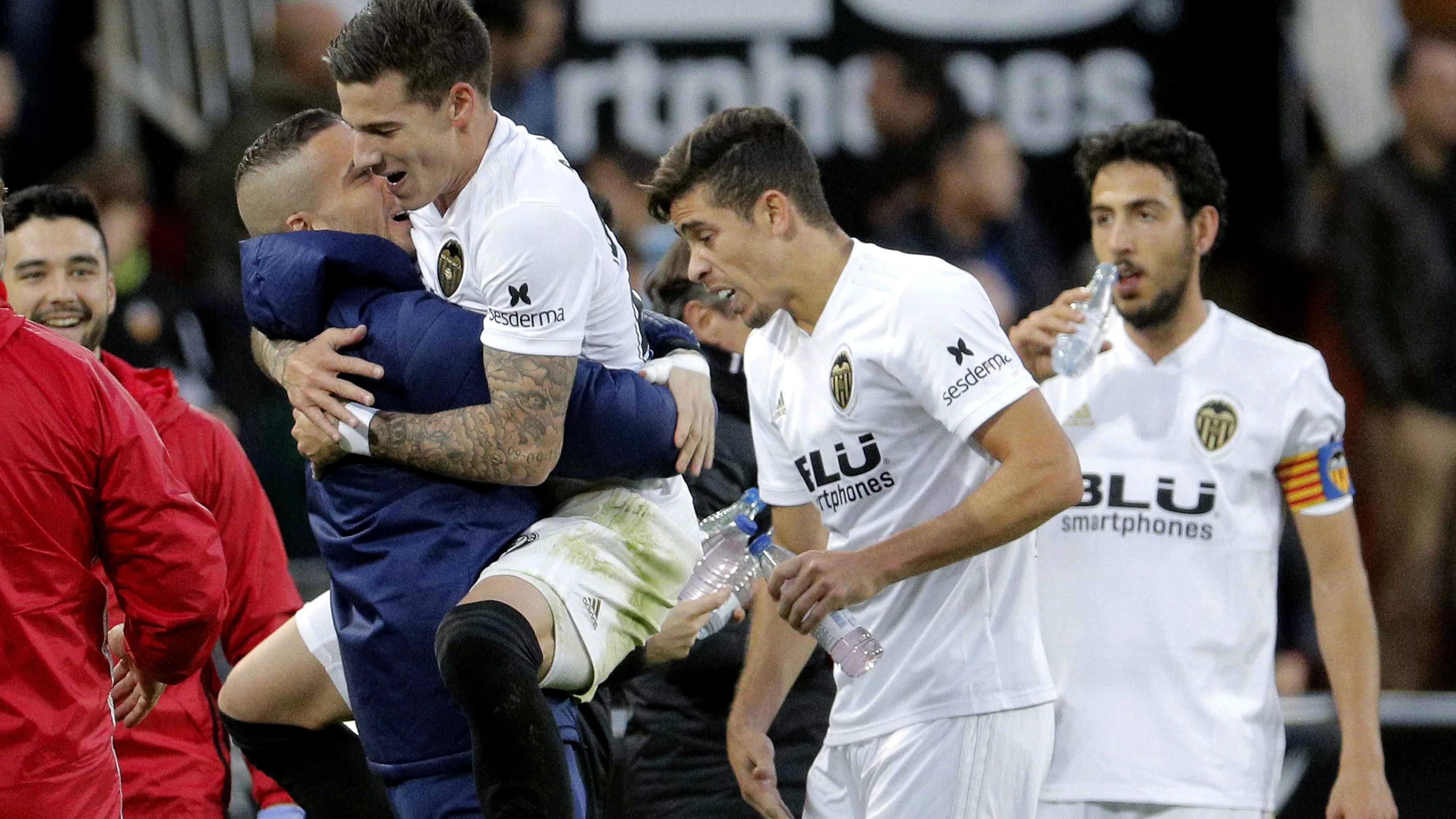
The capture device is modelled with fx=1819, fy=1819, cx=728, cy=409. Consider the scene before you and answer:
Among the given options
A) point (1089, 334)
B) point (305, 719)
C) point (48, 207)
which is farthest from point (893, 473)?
point (48, 207)

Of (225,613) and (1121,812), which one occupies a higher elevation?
(225,613)

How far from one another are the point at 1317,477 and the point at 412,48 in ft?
8.07

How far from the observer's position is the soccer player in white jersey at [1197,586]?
4492mm

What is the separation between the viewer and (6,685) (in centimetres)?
330

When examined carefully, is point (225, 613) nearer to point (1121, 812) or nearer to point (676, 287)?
point (676, 287)

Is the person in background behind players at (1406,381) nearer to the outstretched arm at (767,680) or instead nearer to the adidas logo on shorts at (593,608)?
the outstretched arm at (767,680)

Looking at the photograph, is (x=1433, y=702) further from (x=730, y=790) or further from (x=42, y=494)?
(x=42, y=494)

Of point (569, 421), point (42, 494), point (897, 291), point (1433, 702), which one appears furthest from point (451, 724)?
point (1433, 702)

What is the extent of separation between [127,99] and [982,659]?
6.25 metres

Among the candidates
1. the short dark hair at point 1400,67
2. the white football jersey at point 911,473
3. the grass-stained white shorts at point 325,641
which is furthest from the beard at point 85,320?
the short dark hair at point 1400,67

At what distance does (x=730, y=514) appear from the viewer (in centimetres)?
486

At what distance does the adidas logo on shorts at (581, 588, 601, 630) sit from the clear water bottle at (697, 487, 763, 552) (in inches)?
31.1

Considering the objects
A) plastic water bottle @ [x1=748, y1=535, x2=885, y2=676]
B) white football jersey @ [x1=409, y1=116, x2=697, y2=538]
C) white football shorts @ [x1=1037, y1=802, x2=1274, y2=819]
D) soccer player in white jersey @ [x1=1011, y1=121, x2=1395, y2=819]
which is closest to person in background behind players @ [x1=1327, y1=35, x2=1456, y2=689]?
soccer player in white jersey @ [x1=1011, y1=121, x2=1395, y2=819]

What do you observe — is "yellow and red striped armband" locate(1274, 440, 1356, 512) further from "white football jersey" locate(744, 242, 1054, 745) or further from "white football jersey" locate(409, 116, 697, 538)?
"white football jersey" locate(409, 116, 697, 538)
